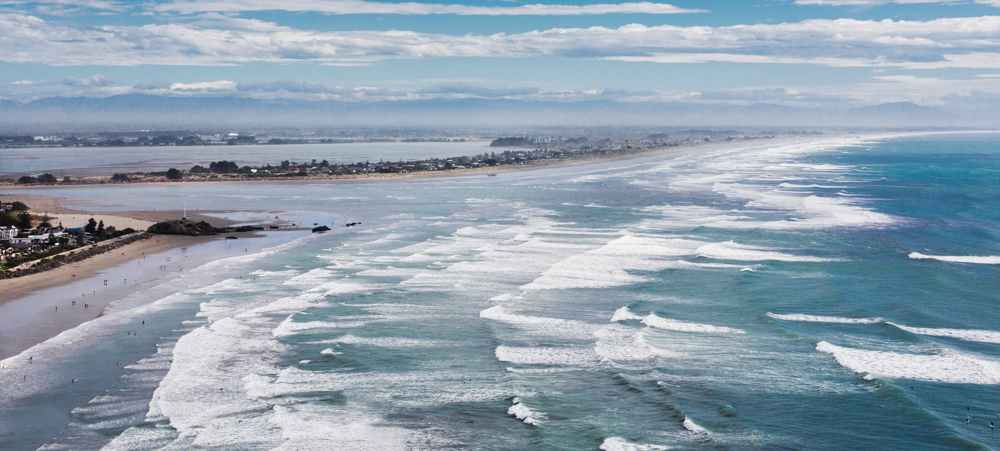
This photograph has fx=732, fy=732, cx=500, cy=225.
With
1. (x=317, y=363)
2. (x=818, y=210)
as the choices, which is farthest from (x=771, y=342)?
(x=818, y=210)

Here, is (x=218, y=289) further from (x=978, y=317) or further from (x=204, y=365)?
(x=978, y=317)

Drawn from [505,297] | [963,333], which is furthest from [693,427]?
[505,297]

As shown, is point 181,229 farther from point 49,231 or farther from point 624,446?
point 624,446

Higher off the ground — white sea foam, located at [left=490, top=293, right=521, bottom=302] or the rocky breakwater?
the rocky breakwater

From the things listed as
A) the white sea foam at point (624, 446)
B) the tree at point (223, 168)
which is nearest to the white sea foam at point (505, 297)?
the white sea foam at point (624, 446)

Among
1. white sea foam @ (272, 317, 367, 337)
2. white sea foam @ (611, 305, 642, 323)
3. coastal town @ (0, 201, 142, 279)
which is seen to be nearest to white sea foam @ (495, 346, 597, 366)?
white sea foam @ (611, 305, 642, 323)

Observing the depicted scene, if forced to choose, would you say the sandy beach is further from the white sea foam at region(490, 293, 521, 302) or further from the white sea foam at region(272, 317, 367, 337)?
the white sea foam at region(490, 293, 521, 302)
